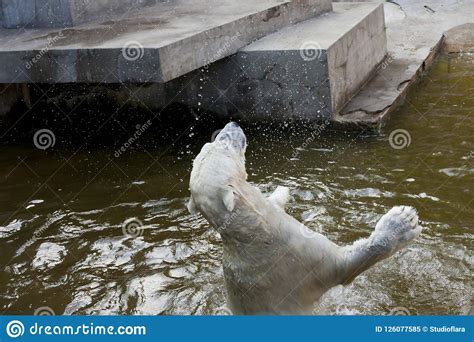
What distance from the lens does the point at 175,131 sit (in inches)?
313

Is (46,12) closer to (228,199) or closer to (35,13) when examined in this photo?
(35,13)

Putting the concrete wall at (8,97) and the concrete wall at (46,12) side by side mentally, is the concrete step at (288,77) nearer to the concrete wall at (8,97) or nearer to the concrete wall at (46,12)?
the concrete wall at (46,12)

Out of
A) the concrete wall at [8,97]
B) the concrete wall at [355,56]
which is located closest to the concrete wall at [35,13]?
the concrete wall at [8,97]

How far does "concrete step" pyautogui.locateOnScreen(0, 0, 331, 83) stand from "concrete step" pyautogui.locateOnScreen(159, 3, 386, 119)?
0.27 meters

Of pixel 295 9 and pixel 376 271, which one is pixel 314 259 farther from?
pixel 295 9

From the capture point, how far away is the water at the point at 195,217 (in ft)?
16.2

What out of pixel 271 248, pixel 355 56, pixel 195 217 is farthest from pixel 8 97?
pixel 271 248

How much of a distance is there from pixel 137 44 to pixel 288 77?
1.53 m

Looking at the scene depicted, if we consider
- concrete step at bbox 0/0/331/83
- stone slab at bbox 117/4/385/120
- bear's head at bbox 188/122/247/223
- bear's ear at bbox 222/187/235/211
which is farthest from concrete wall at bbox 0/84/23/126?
bear's ear at bbox 222/187/235/211

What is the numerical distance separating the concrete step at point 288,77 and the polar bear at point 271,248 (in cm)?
360

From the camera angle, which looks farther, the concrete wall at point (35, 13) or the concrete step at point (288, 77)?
the concrete wall at point (35, 13)

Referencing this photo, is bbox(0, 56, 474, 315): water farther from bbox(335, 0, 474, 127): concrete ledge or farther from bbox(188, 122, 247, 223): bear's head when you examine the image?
bbox(188, 122, 247, 223): bear's head

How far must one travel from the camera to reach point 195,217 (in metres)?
6.05

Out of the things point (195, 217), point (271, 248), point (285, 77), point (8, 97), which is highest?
point (271, 248)
